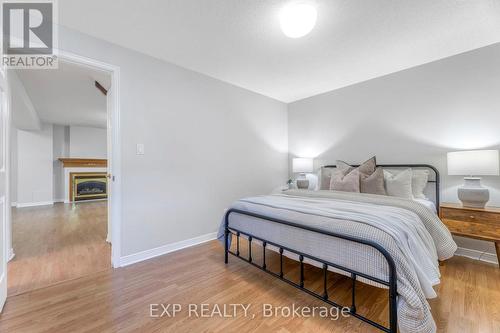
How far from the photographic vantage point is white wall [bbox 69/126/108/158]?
686 cm

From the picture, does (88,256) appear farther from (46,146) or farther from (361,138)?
(46,146)

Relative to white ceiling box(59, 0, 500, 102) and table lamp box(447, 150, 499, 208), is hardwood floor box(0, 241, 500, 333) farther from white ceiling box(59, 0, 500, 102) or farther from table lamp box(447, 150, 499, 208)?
white ceiling box(59, 0, 500, 102)

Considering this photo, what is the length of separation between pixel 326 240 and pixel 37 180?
7.89 m

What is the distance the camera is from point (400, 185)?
2.62 metres

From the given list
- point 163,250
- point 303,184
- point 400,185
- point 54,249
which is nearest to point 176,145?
point 163,250

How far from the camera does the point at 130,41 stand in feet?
7.69

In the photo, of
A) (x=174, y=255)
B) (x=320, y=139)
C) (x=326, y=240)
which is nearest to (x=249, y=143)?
(x=320, y=139)

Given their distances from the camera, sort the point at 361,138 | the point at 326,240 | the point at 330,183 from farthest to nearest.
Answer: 1. the point at 361,138
2. the point at 330,183
3. the point at 326,240

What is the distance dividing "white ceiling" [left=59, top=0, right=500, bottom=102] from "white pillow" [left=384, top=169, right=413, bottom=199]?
57.2 inches

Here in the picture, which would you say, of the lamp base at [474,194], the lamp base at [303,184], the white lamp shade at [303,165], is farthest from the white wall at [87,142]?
the lamp base at [474,194]


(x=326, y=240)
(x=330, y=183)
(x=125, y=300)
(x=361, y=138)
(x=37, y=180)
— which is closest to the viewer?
(x=326, y=240)

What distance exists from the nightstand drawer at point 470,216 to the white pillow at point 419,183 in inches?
13.3

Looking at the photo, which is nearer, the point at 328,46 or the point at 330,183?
the point at 328,46

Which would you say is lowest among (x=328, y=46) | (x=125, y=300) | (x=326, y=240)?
(x=125, y=300)
